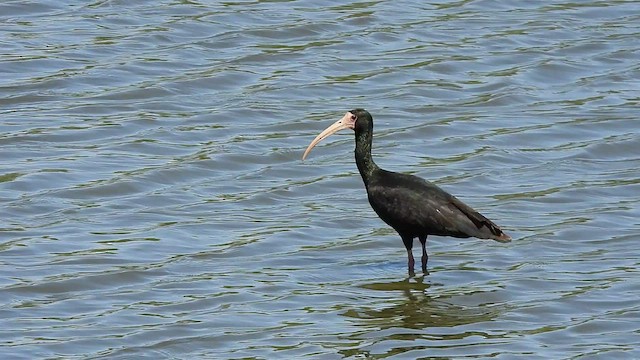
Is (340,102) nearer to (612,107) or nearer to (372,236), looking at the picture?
(612,107)

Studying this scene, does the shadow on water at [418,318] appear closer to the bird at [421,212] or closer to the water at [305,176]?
the water at [305,176]

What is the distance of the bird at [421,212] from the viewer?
40.4ft

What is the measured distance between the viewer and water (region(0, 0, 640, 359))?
36.3 ft

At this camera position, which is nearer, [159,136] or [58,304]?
[58,304]

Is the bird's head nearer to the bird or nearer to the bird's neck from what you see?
the bird's neck

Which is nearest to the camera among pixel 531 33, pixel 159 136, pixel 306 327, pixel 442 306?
pixel 306 327

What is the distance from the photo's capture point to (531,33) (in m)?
20.4

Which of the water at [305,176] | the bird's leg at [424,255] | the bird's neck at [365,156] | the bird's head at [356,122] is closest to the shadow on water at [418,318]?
the water at [305,176]

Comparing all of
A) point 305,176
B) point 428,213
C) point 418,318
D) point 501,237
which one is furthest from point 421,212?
point 305,176

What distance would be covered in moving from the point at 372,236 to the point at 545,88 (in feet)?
17.2

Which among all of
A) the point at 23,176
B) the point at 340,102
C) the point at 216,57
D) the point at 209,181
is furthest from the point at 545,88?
the point at 23,176

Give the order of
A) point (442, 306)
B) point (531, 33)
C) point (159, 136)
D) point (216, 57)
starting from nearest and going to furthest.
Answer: point (442, 306), point (159, 136), point (216, 57), point (531, 33)

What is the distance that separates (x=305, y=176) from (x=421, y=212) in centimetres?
299

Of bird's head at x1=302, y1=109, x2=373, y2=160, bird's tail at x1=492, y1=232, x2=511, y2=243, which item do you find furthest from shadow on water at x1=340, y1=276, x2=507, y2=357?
bird's head at x1=302, y1=109, x2=373, y2=160
